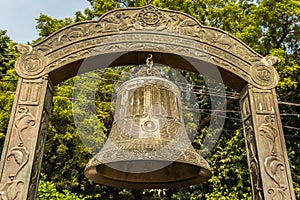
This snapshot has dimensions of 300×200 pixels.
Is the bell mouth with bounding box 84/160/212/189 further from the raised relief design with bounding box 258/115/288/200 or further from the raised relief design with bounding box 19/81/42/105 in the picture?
the raised relief design with bounding box 19/81/42/105

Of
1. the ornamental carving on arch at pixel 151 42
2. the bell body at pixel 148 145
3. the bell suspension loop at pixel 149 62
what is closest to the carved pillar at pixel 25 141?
the ornamental carving on arch at pixel 151 42

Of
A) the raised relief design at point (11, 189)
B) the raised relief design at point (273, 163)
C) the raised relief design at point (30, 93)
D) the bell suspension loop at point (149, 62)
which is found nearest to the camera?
the raised relief design at point (11, 189)

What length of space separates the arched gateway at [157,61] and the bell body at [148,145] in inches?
10.9

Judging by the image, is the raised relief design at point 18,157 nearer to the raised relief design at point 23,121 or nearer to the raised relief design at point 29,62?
the raised relief design at point 23,121

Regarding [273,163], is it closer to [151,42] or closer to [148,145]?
[148,145]

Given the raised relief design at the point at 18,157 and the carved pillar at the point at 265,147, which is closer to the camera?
the raised relief design at the point at 18,157

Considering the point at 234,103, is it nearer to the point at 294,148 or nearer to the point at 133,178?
the point at 294,148

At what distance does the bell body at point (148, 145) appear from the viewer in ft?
6.19

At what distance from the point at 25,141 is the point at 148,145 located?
777mm

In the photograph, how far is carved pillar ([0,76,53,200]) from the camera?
5.60 feet

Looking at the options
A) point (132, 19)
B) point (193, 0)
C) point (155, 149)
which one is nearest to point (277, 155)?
point (155, 149)

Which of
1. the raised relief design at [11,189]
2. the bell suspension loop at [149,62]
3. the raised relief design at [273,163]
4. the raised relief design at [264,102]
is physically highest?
the bell suspension loop at [149,62]

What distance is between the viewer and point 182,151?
193 cm

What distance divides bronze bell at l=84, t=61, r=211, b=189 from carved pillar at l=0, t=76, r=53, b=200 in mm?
417
